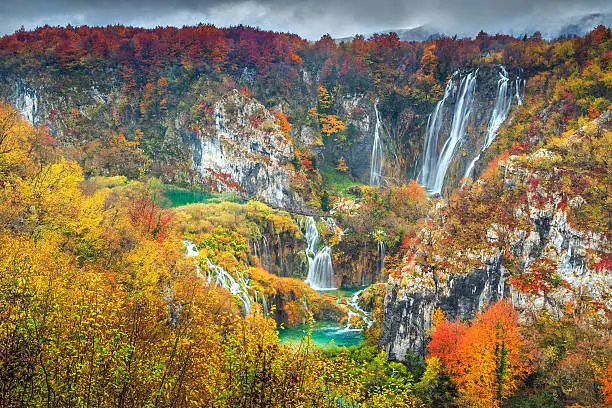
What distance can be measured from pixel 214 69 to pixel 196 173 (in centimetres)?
2025

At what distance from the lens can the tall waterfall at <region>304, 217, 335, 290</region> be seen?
54.3 m

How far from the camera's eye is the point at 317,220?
58594mm

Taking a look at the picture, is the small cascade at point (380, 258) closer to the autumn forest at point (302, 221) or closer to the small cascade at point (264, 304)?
the autumn forest at point (302, 221)

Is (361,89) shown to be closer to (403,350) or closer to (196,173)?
(196,173)

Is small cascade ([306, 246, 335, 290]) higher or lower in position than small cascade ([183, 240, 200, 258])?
lower

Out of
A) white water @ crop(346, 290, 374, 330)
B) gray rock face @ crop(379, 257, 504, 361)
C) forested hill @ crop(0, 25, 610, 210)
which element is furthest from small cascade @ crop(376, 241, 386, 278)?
gray rock face @ crop(379, 257, 504, 361)

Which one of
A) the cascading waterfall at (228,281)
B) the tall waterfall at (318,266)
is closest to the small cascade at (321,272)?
the tall waterfall at (318,266)

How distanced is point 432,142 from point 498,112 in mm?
12004

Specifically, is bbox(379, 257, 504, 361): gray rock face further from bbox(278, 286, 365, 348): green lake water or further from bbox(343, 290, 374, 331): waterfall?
bbox(343, 290, 374, 331): waterfall

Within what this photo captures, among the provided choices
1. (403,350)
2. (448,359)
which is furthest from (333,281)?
(448,359)

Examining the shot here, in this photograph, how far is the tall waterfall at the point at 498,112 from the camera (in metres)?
61.8

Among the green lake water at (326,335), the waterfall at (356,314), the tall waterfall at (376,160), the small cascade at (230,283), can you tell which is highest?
the tall waterfall at (376,160)

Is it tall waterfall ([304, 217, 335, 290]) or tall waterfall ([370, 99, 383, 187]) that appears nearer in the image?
tall waterfall ([304, 217, 335, 290])

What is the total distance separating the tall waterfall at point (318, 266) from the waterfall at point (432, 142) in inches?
983
